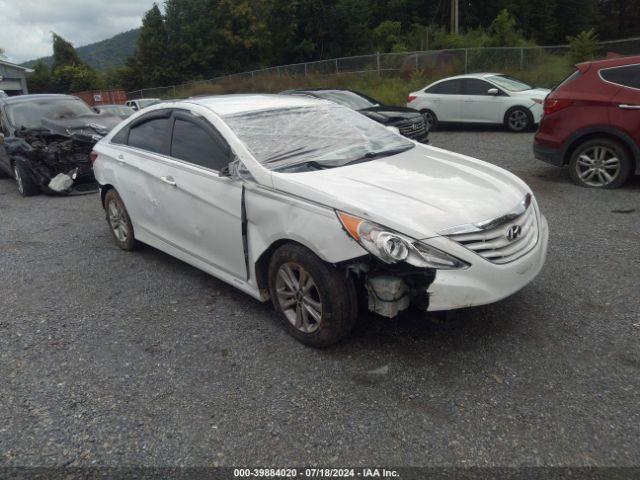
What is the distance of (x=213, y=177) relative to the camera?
386cm

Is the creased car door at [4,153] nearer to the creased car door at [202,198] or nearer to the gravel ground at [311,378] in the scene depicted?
the gravel ground at [311,378]

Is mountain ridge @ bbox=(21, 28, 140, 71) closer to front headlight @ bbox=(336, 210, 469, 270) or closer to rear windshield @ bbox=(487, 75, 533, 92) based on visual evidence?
rear windshield @ bbox=(487, 75, 533, 92)

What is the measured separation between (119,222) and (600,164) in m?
6.21

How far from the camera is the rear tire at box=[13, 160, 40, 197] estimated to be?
28.6 ft

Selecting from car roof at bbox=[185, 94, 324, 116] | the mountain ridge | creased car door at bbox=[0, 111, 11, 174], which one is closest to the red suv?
car roof at bbox=[185, 94, 324, 116]

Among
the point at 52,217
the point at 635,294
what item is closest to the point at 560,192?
the point at 635,294

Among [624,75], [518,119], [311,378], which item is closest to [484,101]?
[518,119]

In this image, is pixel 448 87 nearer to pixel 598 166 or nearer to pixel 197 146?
pixel 598 166

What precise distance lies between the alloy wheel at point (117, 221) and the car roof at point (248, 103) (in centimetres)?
162

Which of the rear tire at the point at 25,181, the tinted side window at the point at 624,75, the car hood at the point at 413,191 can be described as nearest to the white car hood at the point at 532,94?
the tinted side window at the point at 624,75

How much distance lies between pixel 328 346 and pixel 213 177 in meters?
1.54

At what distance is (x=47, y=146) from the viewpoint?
8.52m

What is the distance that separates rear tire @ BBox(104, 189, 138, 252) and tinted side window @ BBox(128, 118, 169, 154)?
2.29ft

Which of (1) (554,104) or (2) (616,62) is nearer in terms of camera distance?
(2) (616,62)
